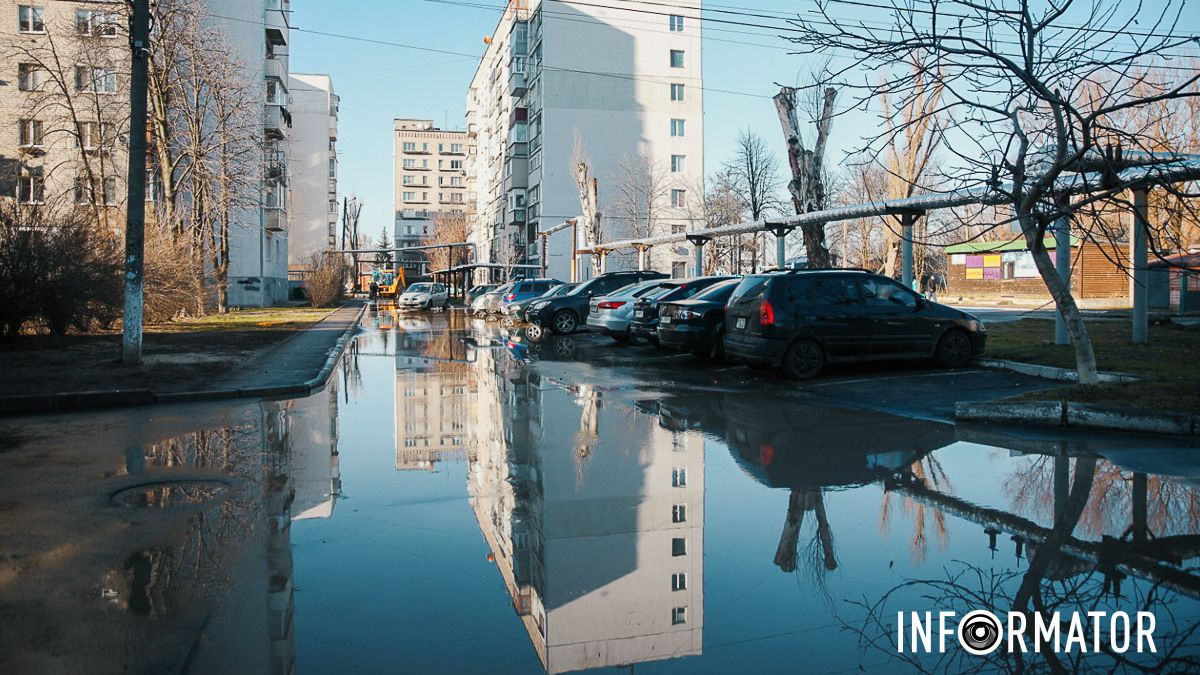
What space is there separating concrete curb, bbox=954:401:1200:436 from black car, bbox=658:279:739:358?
19.7 ft

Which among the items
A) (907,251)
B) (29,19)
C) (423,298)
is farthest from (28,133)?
(907,251)

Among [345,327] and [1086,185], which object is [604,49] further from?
[1086,185]

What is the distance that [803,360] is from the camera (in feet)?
45.5

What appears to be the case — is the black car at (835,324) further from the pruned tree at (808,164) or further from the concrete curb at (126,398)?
the pruned tree at (808,164)

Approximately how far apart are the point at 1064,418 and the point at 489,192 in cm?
8486

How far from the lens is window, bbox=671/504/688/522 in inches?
244

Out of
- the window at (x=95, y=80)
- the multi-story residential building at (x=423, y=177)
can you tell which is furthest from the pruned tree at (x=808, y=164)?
the multi-story residential building at (x=423, y=177)

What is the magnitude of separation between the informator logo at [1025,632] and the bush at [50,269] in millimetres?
19515

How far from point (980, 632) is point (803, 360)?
9.79 m

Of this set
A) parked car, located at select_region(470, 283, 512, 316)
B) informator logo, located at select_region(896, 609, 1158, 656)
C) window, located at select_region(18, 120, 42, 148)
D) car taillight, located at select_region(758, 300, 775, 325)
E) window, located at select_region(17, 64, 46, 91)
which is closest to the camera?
informator logo, located at select_region(896, 609, 1158, 656)

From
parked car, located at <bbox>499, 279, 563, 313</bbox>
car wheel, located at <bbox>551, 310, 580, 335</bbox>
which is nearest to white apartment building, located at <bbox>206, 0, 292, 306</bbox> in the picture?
parked car, located at <bbox>499, 279, 563, 313</bbox>

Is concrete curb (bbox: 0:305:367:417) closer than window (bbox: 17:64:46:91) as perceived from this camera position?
Yes

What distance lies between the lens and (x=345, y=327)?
30.5 metres

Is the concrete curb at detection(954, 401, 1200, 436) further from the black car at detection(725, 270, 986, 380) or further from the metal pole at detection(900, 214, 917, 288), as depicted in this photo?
the metal pole at detection(900, 214, 917, 288)
